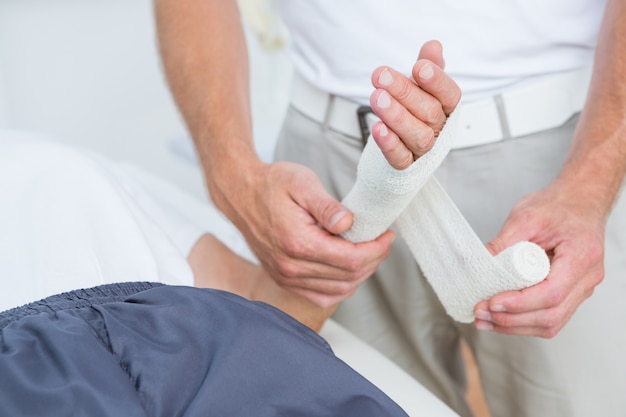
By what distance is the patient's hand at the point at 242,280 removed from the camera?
112cm

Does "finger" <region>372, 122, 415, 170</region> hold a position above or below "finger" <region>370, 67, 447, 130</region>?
below

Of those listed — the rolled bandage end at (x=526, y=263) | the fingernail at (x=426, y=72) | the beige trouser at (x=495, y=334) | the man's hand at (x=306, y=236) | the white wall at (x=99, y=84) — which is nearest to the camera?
the fingernail at (x=426, y=72)

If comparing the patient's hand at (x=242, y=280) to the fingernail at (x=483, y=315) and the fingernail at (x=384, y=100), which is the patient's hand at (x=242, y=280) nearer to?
the fingernail at (x=483, y=315)

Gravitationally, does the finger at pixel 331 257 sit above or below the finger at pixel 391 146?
below

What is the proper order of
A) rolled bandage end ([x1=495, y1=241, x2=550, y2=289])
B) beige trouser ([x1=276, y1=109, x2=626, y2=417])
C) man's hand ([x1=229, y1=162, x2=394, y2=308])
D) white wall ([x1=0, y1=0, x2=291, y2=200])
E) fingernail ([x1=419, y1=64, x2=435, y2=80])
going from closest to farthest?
fingernail ([x1=419, y1=64, x2=435, y2=80]) < rolled bandage end ([x1=495, y1=241, x2=550, y2=289]) < man's hand ([x1=229, y1=162, x2=394, y2=308]) < beige trouser ([x1=276, y1=109, x2=626, y2=417]) < white wall ([x1=0, y1=0, x2=291, y2=200])

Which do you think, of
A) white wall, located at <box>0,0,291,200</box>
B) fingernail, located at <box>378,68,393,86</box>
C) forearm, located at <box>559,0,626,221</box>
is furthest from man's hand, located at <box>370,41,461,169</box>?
white wall, located at <box>0,0,291,200</box>

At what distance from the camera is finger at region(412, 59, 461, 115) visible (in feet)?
2.46

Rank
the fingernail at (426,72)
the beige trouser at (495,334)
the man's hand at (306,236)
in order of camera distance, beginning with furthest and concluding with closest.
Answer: the beige trouser at (495,334)
the man's hand at (306,236)
the fingernail at (426,72)

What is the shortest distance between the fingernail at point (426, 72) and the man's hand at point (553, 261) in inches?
10.0

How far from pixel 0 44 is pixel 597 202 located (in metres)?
1.74

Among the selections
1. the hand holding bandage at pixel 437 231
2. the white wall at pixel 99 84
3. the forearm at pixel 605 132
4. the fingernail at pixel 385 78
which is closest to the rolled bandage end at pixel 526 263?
the hand holding bandage at pixel 437 231

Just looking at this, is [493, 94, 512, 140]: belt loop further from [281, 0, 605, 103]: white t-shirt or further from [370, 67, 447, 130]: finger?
[370, 67, 447, 130]: finger

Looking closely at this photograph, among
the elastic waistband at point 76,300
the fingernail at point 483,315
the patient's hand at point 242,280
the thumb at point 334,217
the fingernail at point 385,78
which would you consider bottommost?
the patient's hand at point 242,280

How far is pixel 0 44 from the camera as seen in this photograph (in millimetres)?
2172
